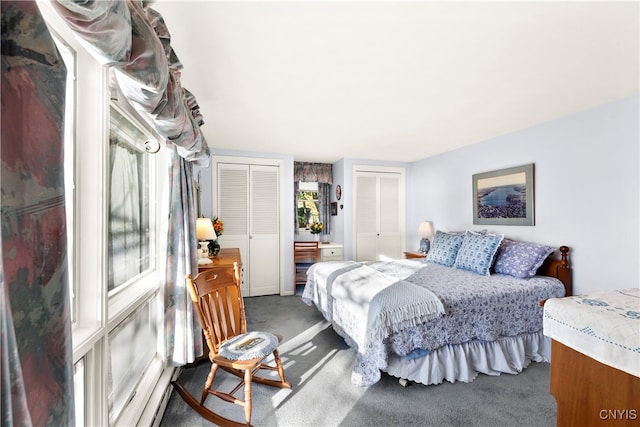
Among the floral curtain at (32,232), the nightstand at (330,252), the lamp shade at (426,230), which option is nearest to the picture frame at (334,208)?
the nightstand at (330,252)

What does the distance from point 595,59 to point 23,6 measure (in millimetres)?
2789

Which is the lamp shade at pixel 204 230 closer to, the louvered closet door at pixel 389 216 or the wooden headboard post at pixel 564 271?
the louvered closet door at pixel 389 216

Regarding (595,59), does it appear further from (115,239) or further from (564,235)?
(115,239)

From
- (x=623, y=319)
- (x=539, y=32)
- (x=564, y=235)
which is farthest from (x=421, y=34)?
(x=564, y=235)

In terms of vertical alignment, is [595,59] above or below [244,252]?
above

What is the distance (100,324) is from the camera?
47.6 inches

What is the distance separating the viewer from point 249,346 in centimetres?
190

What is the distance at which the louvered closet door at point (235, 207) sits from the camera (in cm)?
434

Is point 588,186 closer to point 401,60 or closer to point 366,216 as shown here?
point 401,60

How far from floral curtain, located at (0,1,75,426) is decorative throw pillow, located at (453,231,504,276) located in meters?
3.32

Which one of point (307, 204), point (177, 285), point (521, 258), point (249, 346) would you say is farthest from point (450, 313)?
point (307, 204)

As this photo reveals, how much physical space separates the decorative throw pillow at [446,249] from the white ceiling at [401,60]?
4.69 feet

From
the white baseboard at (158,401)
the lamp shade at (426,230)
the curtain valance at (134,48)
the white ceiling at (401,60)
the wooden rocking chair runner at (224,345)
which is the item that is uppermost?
the white ceiling at (401,60)

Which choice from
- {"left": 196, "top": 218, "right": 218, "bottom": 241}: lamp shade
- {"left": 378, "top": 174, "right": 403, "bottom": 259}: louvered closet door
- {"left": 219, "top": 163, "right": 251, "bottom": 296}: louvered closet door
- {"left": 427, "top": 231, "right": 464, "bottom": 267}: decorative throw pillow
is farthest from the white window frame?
{"left": 378, "top": 174, "right": 403, "bottom": 259}: louvered closet door
